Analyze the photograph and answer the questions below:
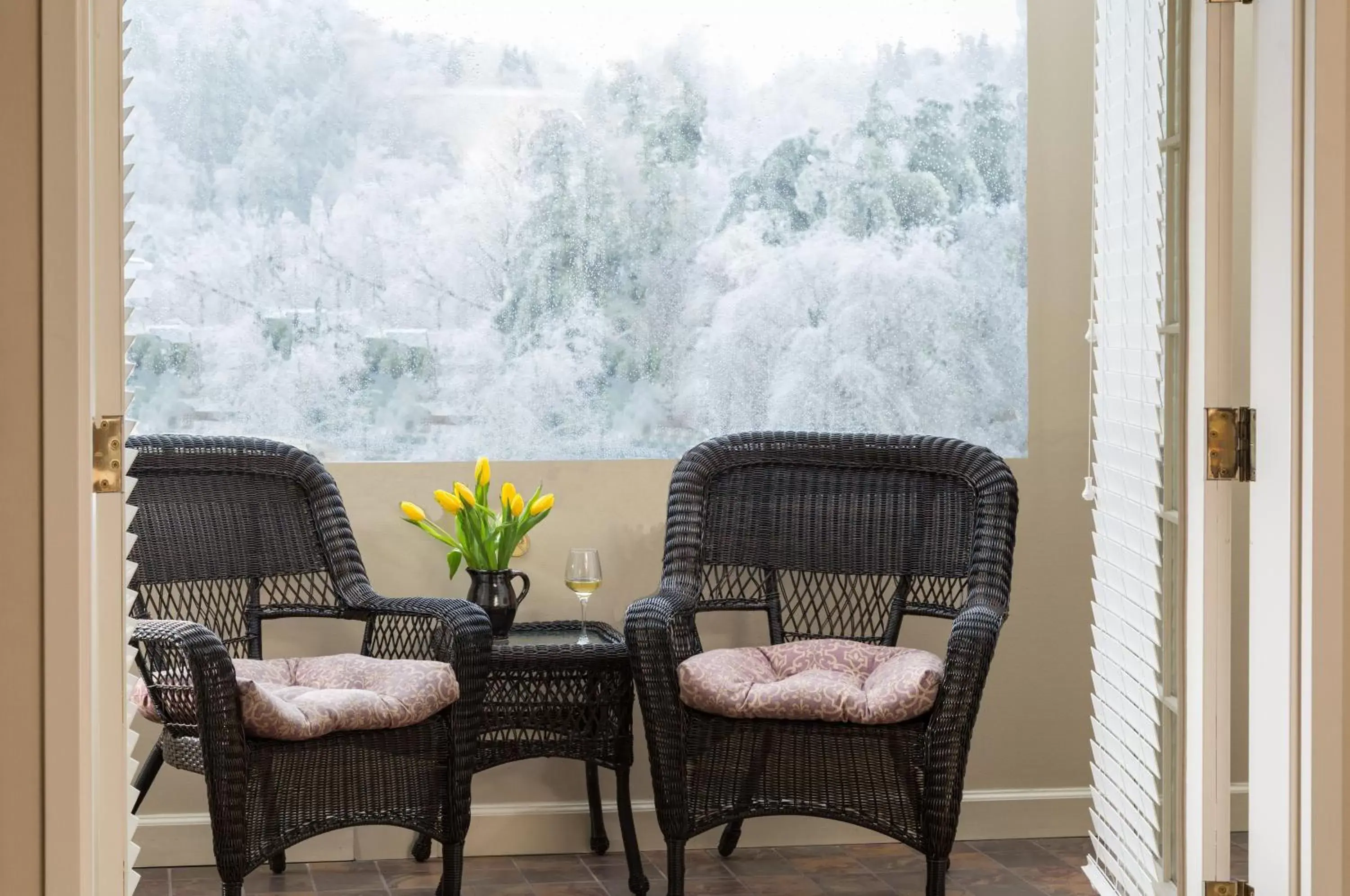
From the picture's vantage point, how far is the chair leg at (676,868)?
2811 millimetres

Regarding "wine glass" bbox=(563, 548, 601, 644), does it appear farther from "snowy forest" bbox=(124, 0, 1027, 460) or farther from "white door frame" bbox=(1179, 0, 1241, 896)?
"white door frame" bbox=(1179, 0, 1241, 896)

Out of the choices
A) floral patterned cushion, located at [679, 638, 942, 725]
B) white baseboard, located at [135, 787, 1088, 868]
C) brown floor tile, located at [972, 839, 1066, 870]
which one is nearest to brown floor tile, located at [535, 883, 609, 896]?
white baseboard, located at [135, 787, 1088, 868]

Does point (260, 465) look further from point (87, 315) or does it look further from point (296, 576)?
point (87, 315)

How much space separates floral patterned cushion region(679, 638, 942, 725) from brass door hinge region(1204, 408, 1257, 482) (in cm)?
100

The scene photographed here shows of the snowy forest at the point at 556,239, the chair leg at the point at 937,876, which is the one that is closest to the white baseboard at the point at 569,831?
the chair leg at the point at 937,876

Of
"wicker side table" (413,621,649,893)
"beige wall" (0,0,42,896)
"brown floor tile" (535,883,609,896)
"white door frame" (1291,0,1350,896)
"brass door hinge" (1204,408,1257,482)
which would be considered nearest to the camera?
"beige wall" (0,0,42,896)

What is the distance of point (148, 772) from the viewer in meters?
3.10

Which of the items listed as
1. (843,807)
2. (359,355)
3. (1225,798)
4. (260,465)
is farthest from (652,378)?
(1225,798)

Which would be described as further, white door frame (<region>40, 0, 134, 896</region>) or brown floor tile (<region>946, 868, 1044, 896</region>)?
brown floor tile (<region>946, 868, 1044, 896</region>)

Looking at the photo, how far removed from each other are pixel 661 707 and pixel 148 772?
3.87 feet

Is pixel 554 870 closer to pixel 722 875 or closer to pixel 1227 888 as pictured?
pixel 722 875

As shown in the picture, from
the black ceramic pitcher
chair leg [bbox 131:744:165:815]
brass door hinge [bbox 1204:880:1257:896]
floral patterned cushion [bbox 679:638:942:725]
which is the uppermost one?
the black ceramic pitcher

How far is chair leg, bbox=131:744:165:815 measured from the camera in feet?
10.1

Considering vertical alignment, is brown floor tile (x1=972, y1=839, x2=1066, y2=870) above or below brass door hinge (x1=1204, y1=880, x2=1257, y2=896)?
below
